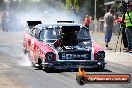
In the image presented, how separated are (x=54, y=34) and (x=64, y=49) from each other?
1.30 meters

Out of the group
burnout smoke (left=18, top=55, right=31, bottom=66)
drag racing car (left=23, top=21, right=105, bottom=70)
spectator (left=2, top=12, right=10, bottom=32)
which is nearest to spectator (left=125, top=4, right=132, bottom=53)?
burnout smoke (left=18, top=55, right=31, bottom=66)

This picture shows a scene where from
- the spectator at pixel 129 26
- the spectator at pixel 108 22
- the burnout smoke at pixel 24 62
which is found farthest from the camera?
the spectator at pixel 108 22

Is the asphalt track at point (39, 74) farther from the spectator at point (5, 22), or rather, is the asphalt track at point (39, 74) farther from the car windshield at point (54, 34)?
the spectator at point (5, 22)

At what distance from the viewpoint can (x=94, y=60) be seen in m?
14.4

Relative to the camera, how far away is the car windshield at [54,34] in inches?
607

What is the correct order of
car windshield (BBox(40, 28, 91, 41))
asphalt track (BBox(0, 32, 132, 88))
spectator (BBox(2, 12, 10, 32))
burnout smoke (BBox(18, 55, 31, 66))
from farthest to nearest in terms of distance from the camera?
spectator (BBox(2, 12, 10, 32)) → burnout smoke (BBox(18, 55, 31, 66)) → car windshield (BBox(40, 28, 91, 41)) → asphalt track (BBox(0, 32, 132, 88))

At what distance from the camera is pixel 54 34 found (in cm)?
1552

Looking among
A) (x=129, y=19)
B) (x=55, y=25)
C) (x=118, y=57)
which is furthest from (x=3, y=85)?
(x=129, y=19)

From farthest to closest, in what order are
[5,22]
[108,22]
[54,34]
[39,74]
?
[5,22]
[108,22]
[54,34]
[39,74]

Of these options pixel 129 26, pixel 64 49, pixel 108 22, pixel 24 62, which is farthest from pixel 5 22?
pixel 64 49

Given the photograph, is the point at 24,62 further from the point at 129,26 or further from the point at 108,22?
the point at 108,22

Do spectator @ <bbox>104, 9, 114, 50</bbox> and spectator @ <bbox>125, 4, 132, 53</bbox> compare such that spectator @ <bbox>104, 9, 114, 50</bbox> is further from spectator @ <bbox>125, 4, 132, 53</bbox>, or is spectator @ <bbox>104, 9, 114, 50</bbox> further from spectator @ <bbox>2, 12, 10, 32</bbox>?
spectator @ <bbox>2, 12, 10, 32</bbox>

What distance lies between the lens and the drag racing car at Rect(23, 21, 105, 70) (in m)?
14.2

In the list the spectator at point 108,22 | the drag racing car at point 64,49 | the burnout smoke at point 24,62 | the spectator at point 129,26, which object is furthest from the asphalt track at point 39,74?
the spectator at point 108,22
